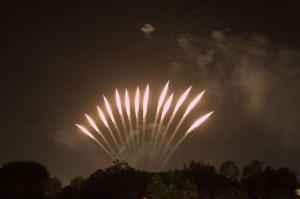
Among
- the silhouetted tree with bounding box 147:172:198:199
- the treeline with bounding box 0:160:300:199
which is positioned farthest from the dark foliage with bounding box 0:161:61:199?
the silhouetted tree with bounding box 147:172:198:199

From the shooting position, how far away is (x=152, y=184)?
12438 centimetres

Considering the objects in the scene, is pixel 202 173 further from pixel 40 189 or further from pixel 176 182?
pixel 40 189

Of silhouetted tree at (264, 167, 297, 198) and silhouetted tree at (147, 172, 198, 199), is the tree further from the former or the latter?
silhouetted tree at (264, 167, 297, 198)

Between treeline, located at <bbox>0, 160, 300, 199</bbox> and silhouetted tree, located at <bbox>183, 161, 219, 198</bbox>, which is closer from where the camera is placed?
treeline, located at <bbox>0, 160, 300, 199</bbox>

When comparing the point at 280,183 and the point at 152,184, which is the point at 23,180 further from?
the point at 280,183

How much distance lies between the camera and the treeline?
391ft

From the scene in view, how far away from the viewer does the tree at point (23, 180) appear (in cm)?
11462

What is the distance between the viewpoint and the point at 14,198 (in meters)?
113

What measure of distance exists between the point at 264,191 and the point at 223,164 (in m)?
28.2

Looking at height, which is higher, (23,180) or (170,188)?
(23,180)

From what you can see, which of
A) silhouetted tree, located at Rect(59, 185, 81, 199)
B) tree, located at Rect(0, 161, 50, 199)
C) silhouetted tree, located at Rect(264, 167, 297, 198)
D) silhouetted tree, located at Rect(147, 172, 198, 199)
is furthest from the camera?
silhouetted tree, located at Rect(264, 167, 297, 198)

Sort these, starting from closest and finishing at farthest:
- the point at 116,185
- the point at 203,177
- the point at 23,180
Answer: the point at 23,180 → the point at 116,185 → the point at 203,177

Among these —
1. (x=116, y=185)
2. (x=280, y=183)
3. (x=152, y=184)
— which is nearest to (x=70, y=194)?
(x=116, y=185)

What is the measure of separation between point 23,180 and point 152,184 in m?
37.3
